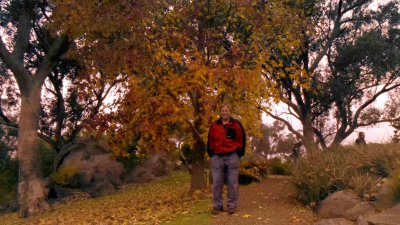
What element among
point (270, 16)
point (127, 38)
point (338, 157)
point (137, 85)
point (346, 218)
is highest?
point (270, 16)

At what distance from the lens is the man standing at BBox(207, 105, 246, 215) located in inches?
343

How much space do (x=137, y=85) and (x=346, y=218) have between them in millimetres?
5435

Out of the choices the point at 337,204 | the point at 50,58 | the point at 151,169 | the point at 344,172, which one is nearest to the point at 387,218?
the point at 337,204

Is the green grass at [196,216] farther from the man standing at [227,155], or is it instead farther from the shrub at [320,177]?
the shrub at [320,177]

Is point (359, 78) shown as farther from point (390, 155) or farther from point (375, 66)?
point (390, 155)

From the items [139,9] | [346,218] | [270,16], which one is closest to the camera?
[346,218]

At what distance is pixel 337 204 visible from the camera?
826 cm

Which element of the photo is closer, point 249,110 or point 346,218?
point 346,218

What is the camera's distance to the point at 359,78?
20.3 m

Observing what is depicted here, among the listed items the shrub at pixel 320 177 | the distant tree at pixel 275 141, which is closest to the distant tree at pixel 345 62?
the shrub at pixel 320 177

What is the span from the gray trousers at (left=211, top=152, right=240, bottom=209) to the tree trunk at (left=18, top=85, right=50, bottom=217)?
24.3 ft

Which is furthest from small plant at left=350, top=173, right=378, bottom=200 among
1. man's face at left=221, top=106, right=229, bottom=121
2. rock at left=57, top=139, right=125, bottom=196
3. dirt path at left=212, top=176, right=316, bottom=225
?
rock at left=57, top=139, right=125, bottom=196

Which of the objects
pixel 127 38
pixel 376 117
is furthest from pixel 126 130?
pixel 376 117

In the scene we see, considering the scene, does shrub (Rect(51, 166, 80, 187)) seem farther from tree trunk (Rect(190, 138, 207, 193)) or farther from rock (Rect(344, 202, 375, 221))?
rock (Rect(344, 202, 375, 221))
